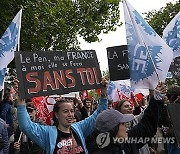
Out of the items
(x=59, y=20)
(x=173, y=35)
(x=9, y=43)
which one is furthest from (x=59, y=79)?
(x=59, y=20)

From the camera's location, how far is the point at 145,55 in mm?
5637

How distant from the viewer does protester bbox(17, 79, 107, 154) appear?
4312 mm

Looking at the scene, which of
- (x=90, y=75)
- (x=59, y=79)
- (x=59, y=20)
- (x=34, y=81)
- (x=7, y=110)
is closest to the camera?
(x=34, y=81)

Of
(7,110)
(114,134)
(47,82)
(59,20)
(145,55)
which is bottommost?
(114,134)

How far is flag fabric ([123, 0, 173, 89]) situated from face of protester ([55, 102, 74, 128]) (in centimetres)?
133

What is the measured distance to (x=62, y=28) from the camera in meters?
17.4

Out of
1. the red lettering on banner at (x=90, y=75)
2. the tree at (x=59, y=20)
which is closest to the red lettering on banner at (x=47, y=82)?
the red lettering on banner at (x=90, y=75)

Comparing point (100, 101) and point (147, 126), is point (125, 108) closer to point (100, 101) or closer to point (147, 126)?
point (100, 101)

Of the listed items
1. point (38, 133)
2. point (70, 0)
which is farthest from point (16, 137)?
point (70, 0)

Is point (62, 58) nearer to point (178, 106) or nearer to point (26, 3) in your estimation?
point (178, 106)

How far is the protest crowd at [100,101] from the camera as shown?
4.19 m

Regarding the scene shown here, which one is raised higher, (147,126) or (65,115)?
(65,115)

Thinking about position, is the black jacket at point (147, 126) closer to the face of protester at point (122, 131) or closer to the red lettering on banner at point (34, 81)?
the face of protester at point (122, 131)

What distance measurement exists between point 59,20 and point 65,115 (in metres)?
12.7
